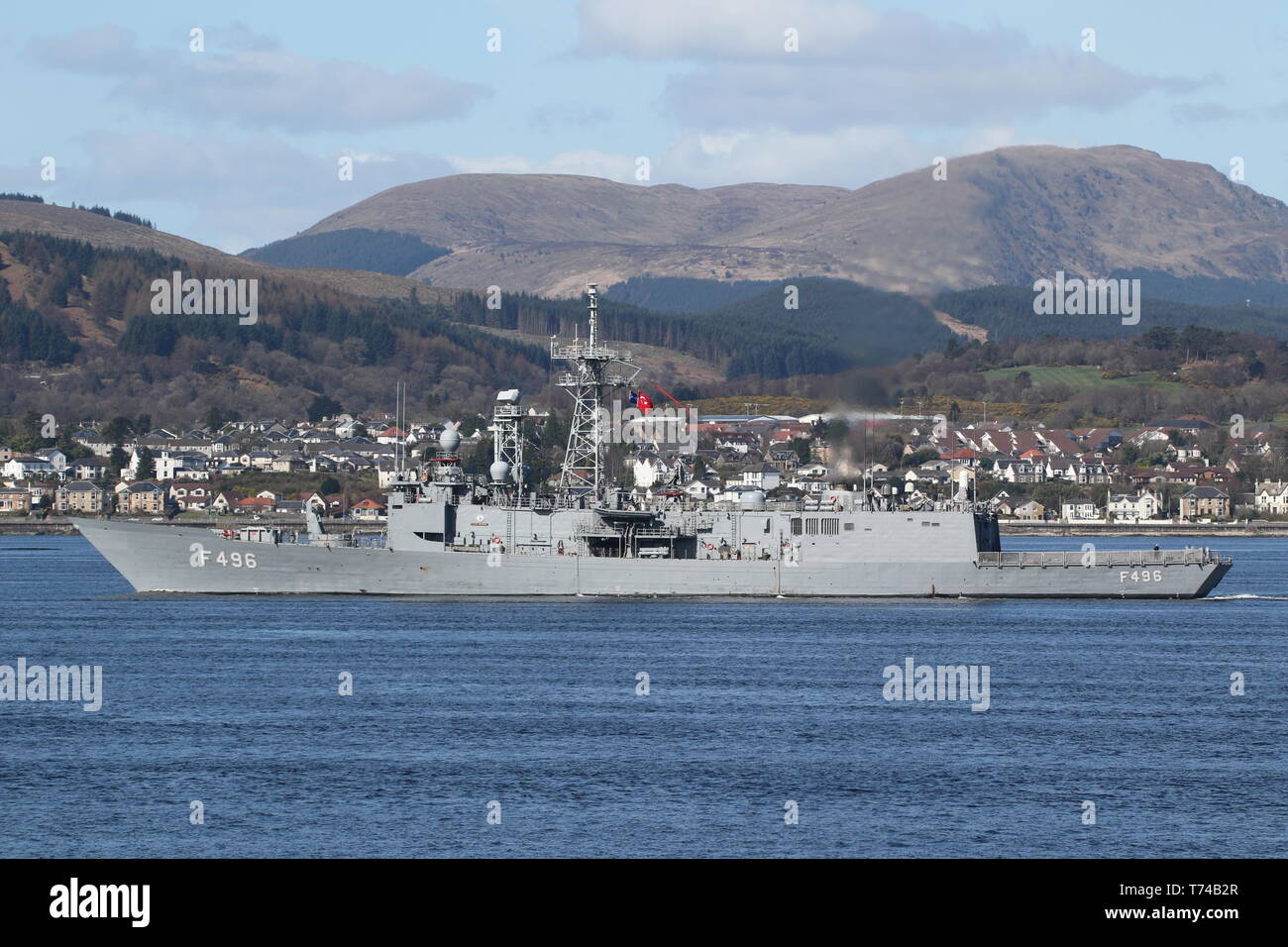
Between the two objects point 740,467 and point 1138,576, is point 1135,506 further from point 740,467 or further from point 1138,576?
point 1138,576

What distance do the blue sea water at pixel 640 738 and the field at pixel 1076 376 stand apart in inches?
4649

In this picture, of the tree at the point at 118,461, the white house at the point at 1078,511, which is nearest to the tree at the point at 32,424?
the tree at the point at 118,461

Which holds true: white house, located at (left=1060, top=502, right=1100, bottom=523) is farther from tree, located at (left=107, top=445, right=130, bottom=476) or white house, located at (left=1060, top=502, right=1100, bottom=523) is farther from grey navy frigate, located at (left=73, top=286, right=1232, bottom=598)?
tree, located at (left=107, top=445, right=130, bottom=476)

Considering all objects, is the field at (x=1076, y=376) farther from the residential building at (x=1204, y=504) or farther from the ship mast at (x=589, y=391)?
the ship mast at (x=589, y=391)

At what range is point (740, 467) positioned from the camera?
124375 mm

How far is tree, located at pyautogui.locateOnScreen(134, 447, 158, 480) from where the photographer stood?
129875 mm

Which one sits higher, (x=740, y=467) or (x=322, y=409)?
(x=322, y=409)

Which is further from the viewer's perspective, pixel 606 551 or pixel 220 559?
pixel 220 559

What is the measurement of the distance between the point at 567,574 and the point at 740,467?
77139 mm

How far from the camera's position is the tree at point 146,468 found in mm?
129875

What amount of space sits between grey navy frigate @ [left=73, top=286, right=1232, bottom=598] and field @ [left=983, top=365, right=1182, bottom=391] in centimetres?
11135

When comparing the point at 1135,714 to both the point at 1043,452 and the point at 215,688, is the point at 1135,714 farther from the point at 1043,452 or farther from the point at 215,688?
the point at 1043,452

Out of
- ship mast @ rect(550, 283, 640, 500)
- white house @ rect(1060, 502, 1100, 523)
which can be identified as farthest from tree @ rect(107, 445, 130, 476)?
ship mast @ rect(550, 283, 640, 500)

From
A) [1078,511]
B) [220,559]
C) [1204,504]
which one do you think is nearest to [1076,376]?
[1204,504]
